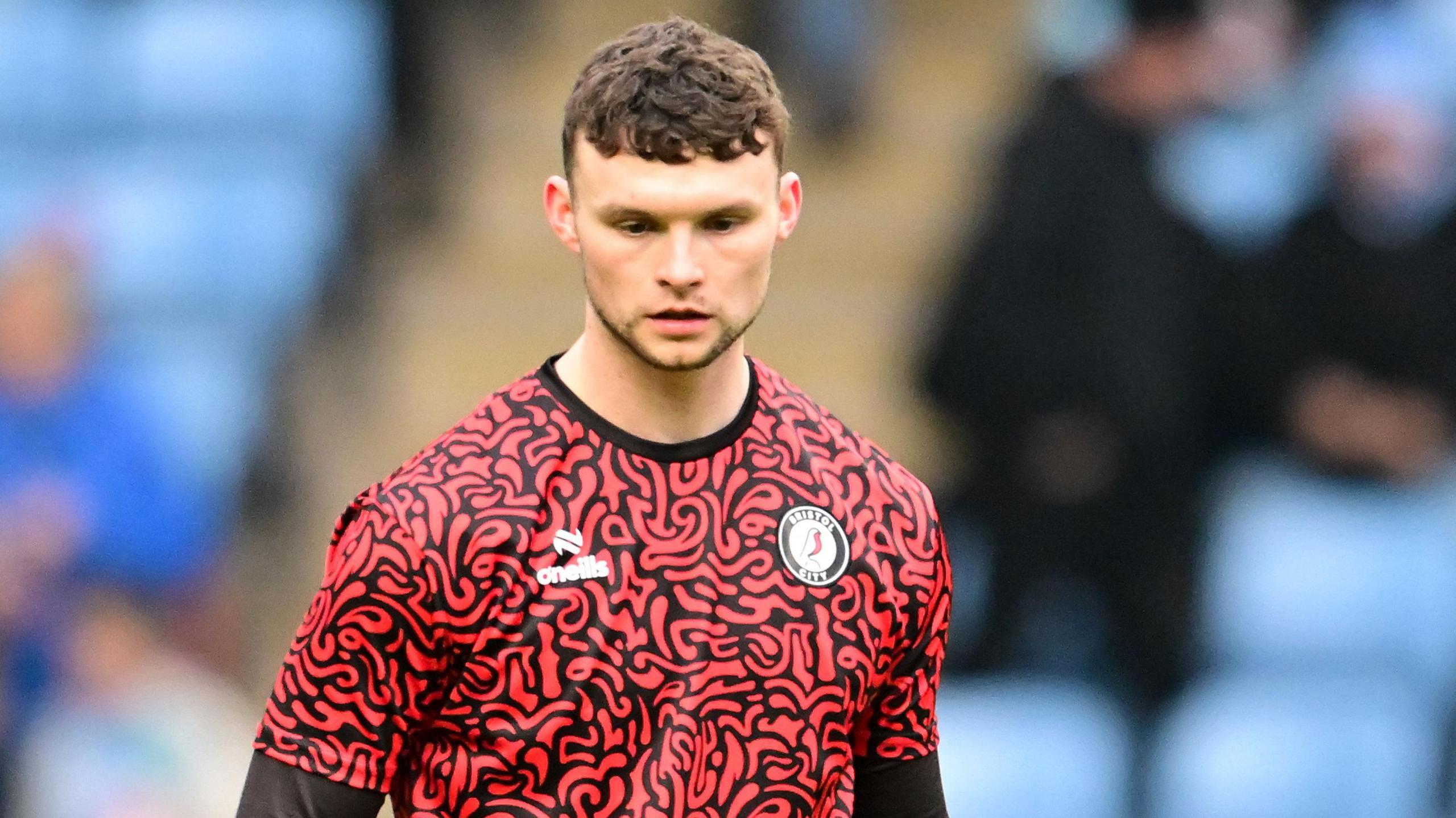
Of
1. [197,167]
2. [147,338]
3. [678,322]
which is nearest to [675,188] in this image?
[678,322]

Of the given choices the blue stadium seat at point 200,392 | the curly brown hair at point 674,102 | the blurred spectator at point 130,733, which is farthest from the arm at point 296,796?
the blue stadium seat at point 200,392

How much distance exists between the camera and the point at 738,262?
229 cm

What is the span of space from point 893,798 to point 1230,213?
12.4 ft

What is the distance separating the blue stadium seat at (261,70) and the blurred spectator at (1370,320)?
8.54 feet

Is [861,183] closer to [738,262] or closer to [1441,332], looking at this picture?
[1441,332]

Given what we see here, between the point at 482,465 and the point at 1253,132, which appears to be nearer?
the point at 482,465

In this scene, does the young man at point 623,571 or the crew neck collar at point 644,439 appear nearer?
the young man at point 623,571

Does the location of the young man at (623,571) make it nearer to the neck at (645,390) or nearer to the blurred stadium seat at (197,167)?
the neck at (645,390)

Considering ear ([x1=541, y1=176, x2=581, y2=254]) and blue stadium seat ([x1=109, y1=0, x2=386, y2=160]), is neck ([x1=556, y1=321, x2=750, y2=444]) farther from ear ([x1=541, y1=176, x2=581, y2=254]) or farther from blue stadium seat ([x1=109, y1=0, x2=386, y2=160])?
blue stadium seat ([x1=109, y1=0, x2=386, y2=160])

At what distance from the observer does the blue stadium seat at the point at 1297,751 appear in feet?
19.2

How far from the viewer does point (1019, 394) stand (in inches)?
224

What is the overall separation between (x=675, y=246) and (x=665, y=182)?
0.06m

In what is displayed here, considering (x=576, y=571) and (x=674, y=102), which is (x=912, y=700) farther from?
(x=674, y=102)

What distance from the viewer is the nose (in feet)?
7.38
